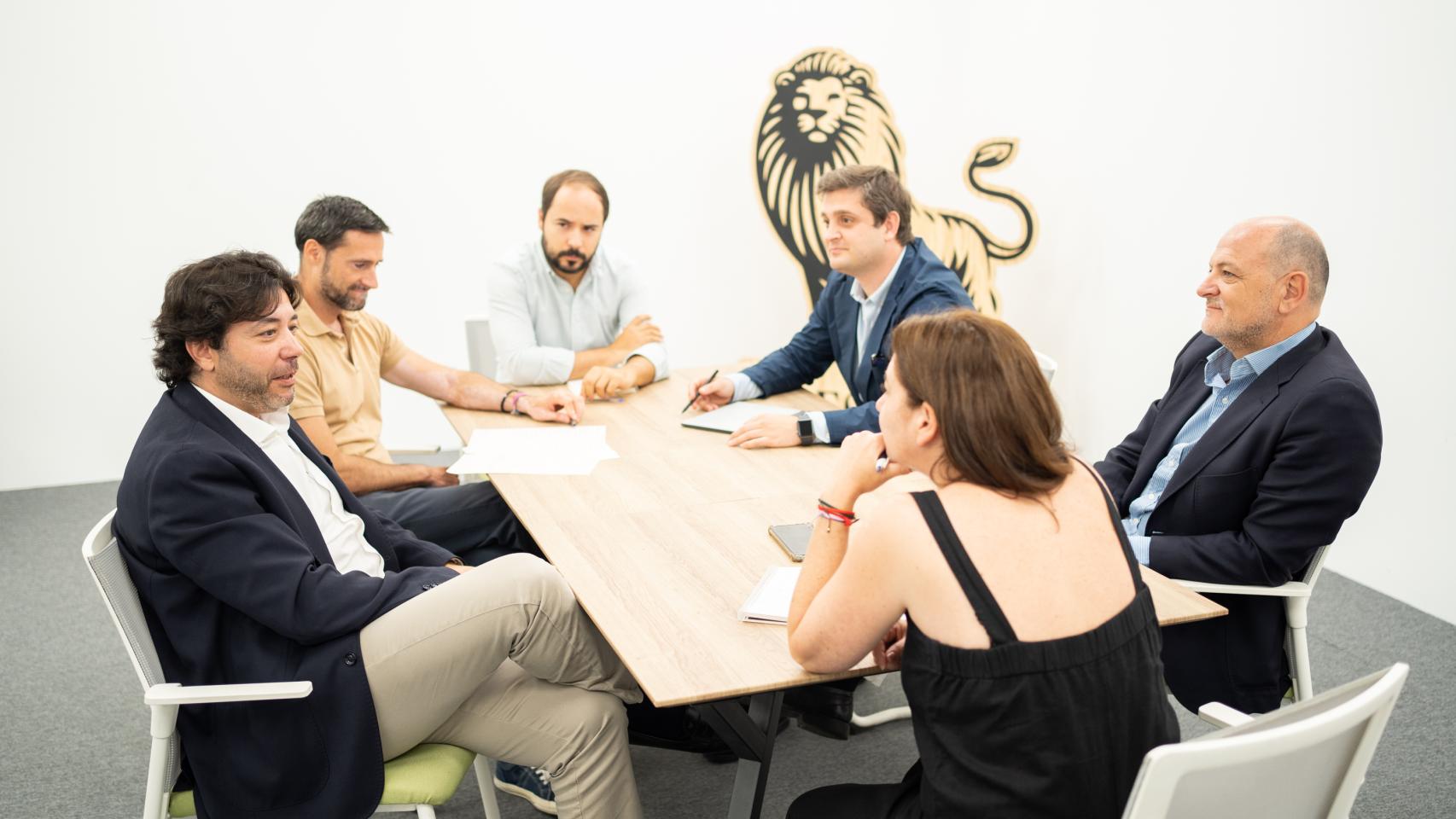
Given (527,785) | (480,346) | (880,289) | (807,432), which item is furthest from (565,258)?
(527,785)

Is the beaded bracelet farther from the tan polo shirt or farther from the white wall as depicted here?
the white wall

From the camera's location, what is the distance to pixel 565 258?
3678 millimetres

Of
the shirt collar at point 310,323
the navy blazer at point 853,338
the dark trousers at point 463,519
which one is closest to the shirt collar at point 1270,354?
the navy blazer at point 853,338

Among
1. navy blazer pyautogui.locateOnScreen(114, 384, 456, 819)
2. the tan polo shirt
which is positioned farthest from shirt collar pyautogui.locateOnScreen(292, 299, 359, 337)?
navy blazer pyautogui.locateOnScreen(114, 384, 456, 819)

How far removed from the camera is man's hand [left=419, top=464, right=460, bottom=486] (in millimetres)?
3059

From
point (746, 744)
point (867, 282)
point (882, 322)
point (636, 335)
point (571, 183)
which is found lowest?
point (746, 744)

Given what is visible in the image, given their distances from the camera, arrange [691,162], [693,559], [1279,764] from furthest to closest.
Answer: [691,162], [693,559], [1279,764]

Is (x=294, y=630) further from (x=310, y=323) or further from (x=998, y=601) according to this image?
(x=310, y=323)

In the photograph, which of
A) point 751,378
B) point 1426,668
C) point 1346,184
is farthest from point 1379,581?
point 751,378

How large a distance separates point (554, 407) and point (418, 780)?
1479 millimetres

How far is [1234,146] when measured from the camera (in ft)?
13.1

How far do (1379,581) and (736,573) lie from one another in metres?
2.79

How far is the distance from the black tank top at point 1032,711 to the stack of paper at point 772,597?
0.33 metres

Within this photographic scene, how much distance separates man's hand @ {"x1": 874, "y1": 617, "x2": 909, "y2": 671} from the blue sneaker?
3.71 ft
